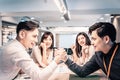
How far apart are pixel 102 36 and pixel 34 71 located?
69 centimetres

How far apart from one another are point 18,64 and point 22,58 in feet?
0.19

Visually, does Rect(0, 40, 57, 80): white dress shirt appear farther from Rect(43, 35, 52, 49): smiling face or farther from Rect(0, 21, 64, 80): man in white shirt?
Rect(43, 35, 52, 49): smiling face

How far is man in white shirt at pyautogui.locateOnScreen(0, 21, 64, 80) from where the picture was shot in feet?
5.05

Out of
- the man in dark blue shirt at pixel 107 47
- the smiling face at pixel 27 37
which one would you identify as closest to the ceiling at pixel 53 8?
the man in dark blue shirt at pixel 107 47

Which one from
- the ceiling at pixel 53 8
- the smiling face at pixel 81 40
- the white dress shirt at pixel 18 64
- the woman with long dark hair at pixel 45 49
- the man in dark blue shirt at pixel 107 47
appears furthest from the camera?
the ceiling at pixel 53 8

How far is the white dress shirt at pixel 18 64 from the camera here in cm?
154

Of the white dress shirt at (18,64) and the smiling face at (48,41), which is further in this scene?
the smiling face at (48,41)

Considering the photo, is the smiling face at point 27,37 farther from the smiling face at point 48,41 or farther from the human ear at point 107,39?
the smiling face at point 48,41

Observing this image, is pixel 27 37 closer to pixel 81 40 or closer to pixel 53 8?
pixel 81 40

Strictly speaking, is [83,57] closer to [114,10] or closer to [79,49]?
[79,49]

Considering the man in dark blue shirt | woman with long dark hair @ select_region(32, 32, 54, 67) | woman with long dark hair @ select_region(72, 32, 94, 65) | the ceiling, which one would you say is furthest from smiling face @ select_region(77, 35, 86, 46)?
the man in dark blue shirt

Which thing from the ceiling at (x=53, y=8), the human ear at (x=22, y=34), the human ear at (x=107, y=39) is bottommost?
the human ear at (x=107, y=39)

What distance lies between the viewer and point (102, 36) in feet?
6.24

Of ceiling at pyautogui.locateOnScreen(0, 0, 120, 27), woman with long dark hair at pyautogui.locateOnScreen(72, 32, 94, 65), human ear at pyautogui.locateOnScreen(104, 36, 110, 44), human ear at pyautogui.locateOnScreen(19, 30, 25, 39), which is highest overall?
ceiling at pyautogui.locateOnScreen(0, 0, 120, 27)
